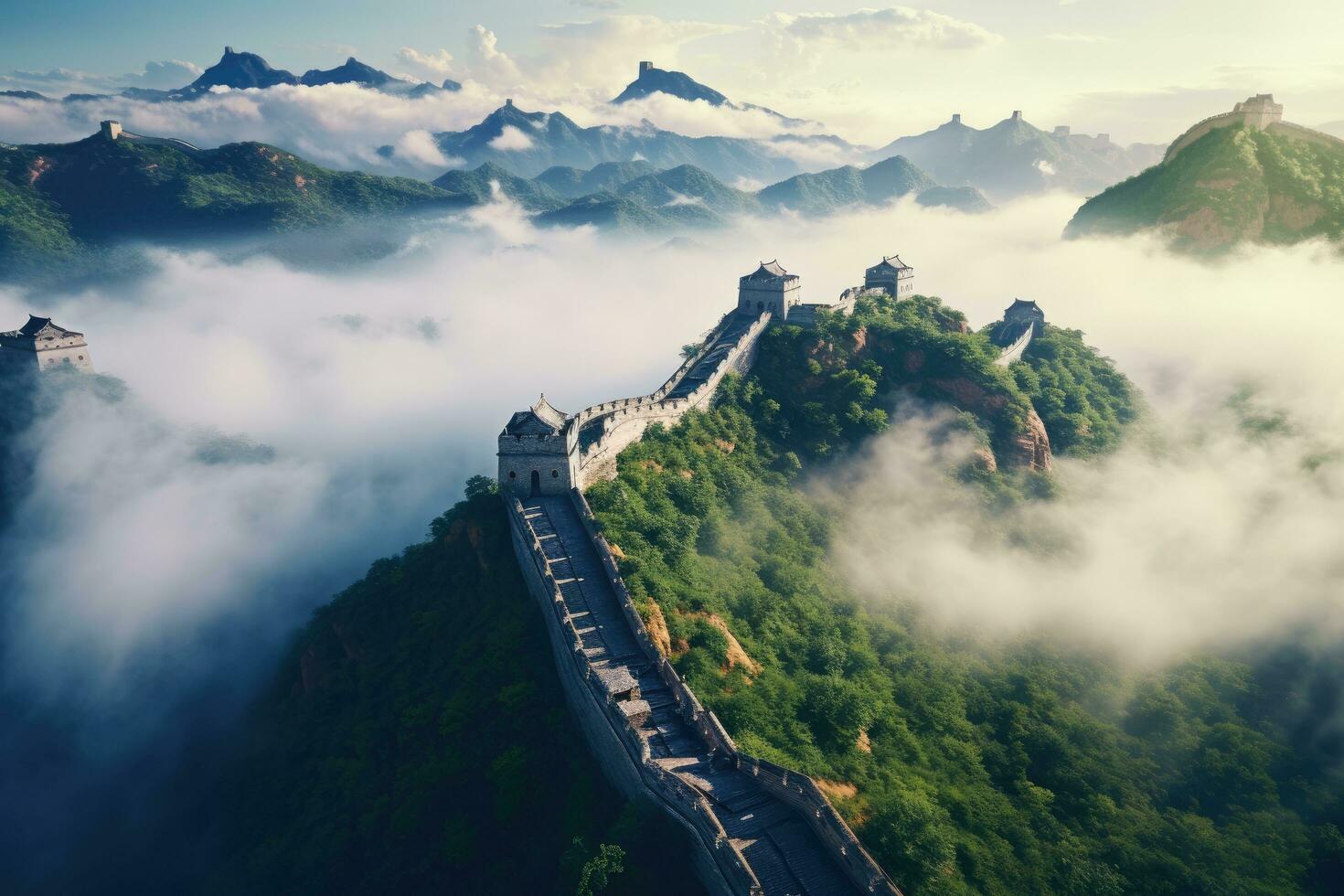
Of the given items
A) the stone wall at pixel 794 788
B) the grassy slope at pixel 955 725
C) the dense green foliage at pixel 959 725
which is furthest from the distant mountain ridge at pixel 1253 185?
the stone wall at pixel 794 788

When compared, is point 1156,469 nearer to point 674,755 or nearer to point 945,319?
point 945,319

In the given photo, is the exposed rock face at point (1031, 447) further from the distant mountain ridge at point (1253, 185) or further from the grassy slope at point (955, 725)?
the distant mountain ridge at point (1253, 185)

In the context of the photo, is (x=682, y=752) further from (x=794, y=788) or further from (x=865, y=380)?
(x=865, y=380)

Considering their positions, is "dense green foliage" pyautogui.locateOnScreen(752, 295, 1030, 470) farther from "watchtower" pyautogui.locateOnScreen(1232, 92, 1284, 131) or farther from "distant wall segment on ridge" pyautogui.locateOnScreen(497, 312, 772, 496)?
"watchtower" pyautogui.locateOnScreen(1232, 92, 1284, 131)

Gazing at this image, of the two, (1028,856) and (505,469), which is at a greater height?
(505,469)

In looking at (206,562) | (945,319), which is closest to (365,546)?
(206,562)
